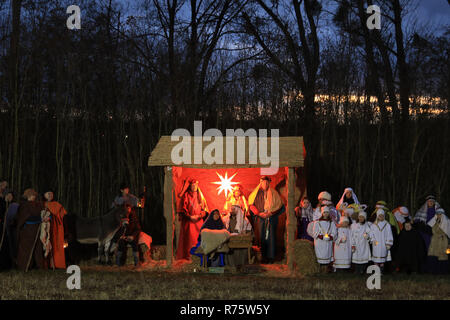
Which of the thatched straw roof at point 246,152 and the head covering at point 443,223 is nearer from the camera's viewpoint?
the thatched straw roof at point 246,152

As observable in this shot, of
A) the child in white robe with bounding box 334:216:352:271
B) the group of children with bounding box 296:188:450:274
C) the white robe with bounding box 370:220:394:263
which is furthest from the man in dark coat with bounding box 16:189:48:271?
the white robe with bounding box 370:220:394:263

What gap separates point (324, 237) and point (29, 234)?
556 cm

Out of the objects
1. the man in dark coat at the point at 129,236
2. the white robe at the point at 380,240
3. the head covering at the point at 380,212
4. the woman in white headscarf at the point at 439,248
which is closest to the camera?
the white robe at the point at 380,240

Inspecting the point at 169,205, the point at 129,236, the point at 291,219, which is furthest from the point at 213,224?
the point at 129,236

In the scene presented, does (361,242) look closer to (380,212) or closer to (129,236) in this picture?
(380,212)

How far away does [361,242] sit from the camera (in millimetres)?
11562

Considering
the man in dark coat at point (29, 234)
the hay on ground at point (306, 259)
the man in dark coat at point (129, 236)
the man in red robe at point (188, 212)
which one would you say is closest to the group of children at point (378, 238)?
the hay on ground at point (306, 259)

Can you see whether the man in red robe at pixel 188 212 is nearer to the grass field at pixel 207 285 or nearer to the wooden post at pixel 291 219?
the grass field at pixel 207 285

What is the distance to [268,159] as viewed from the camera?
11.8m

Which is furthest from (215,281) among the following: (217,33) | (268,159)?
(217,33)

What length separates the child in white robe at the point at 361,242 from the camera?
455 inches

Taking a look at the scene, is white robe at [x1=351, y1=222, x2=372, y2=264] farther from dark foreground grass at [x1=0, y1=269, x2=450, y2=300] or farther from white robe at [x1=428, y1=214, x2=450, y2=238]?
white robe at [x1=428, y1=214, x2=450, y2=238]

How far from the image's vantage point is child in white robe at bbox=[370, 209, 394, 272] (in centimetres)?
1150

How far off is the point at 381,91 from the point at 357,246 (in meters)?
7.10
